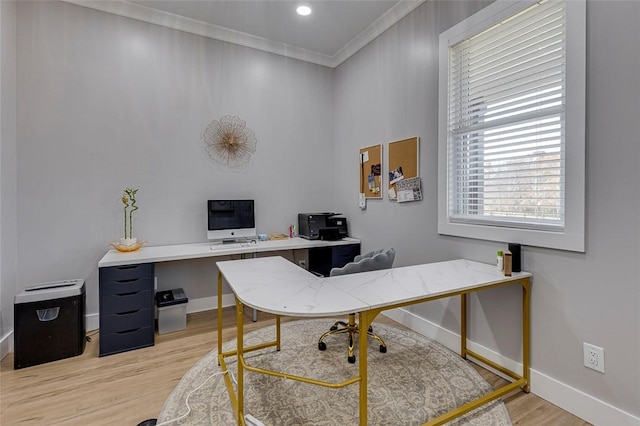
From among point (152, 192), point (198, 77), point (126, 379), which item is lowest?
point (126, 379)

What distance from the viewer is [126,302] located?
8.39ft

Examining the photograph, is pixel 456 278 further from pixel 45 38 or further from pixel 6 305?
pixel 45 38

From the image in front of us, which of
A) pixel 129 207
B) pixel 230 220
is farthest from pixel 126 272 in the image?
pixel 230 220

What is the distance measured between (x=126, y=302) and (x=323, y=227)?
2049 mm

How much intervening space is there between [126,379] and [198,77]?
2.95 meters

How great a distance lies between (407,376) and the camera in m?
2.16

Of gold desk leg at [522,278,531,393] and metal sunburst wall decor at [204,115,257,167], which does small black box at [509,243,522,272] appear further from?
metal sunburst wall decor at [204,115,257,167]

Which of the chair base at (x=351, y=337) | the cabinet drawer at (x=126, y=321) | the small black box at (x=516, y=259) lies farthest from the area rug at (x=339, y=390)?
the small black box at (x=516, y=259)

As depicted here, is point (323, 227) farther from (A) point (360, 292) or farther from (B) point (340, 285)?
(A) point (360, 292)

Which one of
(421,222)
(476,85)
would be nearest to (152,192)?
(421,222)

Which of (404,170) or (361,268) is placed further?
(404,170)

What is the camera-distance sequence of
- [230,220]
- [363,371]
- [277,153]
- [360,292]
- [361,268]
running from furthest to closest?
1. [277,153]
2. [230,220]
3. [361,268]
4. [360,292]
5. [363,371]

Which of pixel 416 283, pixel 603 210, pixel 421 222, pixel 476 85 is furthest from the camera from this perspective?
pixel 421 222

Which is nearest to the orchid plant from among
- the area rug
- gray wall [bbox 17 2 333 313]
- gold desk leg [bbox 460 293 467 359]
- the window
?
gray wall [bbox 17 2 333 313]
